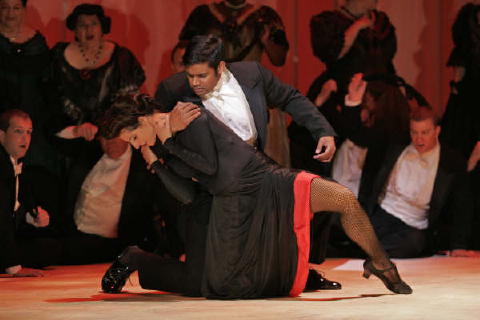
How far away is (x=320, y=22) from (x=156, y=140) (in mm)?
2725

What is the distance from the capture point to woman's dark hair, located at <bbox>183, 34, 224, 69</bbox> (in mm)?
4352

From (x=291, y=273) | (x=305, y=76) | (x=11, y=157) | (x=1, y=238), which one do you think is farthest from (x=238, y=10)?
(x=291, y=273)

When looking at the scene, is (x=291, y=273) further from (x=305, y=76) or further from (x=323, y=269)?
(x=305, y=76)

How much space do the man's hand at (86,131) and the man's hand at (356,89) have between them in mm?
1603

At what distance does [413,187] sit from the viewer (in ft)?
21.1

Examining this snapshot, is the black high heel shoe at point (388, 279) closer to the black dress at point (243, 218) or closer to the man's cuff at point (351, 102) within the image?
the black dress at point (243, 218)

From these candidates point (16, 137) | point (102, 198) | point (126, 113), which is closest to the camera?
point (126, 113)

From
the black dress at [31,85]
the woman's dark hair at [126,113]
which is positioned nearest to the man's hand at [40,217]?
the black dress at [31,85]

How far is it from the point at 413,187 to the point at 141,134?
102 inches

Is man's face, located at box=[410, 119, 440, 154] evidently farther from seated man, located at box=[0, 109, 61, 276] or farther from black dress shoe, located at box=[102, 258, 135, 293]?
black dress shoe, located at box=[102, 258, 135, 293]

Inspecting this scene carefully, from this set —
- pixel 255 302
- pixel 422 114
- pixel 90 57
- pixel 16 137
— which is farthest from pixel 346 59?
pixel 255 302

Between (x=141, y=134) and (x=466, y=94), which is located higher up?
(x=141, y=134)

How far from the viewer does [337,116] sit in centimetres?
665

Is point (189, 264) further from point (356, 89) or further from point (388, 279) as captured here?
point (356, 89)
